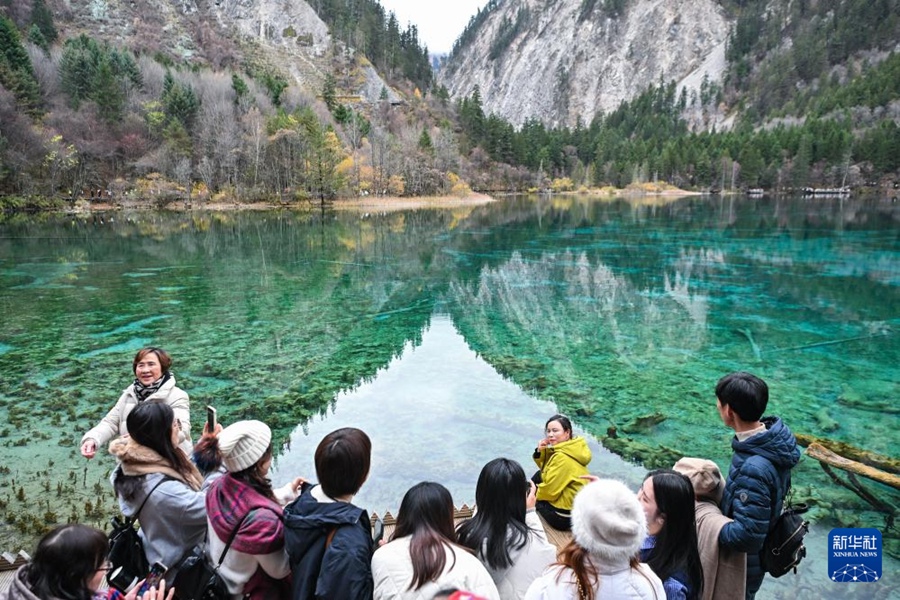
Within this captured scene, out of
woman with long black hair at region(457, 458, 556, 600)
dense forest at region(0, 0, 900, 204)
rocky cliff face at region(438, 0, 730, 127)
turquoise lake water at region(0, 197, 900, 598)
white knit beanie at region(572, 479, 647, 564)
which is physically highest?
rocky cliff face at region(438, 0, 730, 127)

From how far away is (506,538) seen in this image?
2.64 metres

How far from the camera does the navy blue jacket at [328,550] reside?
2.25 m

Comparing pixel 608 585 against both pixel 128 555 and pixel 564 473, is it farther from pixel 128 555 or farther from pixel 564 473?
pixel 128 555

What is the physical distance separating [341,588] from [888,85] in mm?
136861

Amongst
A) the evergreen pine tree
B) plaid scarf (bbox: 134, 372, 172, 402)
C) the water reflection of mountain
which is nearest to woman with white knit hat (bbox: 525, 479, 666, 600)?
plaid scarf (bbox: 134, 372, 172, 402)

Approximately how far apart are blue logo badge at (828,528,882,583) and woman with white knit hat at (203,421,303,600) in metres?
3.15

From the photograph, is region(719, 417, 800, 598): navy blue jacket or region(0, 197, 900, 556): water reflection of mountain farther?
region(0, 197, 900, 556): water reflection of mountain

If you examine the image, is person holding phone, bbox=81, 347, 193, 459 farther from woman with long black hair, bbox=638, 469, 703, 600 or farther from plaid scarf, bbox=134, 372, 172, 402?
woman with long black hair, bbox=638, 469, 703, 600

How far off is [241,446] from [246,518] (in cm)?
33

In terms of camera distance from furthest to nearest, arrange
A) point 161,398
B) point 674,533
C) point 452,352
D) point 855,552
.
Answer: point 452,352
point 161,398
point 855,552
point 674,533

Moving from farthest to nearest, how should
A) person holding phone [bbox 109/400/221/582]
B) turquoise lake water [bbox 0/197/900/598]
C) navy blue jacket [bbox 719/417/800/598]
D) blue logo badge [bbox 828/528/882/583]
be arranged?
turquoise lake water [bbox 0/197/900/598]
blue logo badge [bbox 828/528/882/583]
person holding phone [bbox 109/400/221/582]
navy blue jacket [bbox 719/417/800/598]

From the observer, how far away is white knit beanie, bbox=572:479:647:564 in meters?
1.96

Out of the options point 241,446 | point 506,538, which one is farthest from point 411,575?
point 241,446

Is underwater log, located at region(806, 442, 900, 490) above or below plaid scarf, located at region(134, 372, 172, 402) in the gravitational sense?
below
